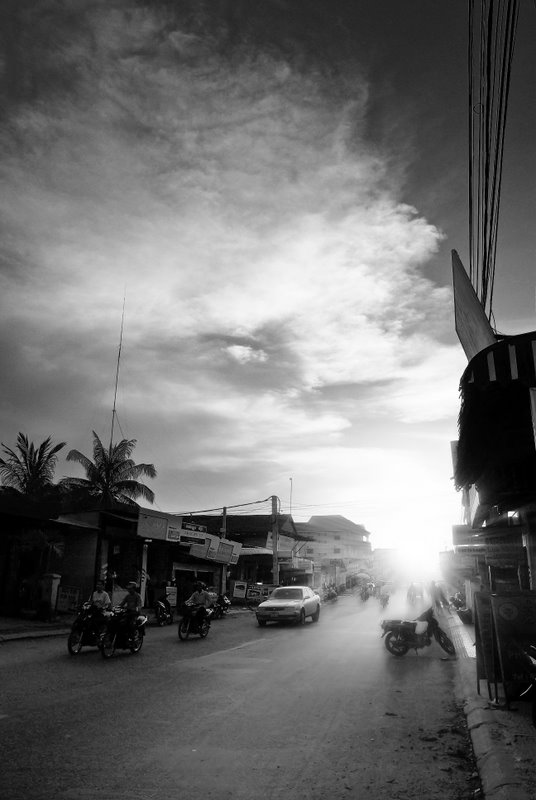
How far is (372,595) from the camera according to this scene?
154 ft

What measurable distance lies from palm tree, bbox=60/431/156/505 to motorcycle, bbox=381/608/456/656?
27328 mm

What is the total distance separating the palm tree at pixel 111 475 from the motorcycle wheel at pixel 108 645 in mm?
25855

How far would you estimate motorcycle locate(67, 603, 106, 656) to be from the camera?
1200cm

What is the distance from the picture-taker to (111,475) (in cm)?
3738

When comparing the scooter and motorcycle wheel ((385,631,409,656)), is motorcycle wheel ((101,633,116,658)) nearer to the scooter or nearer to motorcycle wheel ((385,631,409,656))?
motorcycle wheel ((385,631,409,656))

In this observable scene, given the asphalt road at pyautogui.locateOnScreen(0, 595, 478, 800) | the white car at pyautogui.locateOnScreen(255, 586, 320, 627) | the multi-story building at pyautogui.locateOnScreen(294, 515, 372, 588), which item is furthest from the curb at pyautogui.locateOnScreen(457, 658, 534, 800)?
the multi-story building at pyautogui.locateOnScreen(294, 515, 372, 588)

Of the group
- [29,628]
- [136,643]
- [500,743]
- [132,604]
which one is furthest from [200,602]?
[500,743]

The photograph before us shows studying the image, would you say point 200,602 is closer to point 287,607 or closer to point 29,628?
point 287,607

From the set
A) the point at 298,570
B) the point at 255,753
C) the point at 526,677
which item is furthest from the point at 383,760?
the point at 298,570

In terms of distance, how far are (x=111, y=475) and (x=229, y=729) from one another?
3299 centimetres

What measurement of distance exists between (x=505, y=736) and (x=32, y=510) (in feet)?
60.3

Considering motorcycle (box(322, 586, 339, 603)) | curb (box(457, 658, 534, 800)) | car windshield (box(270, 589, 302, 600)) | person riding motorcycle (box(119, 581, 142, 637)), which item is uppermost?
person riding motorcycle (box(119, 581, 142, 637))

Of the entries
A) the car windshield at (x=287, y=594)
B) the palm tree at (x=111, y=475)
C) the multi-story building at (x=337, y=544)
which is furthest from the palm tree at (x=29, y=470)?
the multi-story building at (x=337, y=544)

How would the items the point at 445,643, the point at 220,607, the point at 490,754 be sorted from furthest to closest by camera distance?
the point at 220,607 < the point at 445,643 < the point at 490,754
